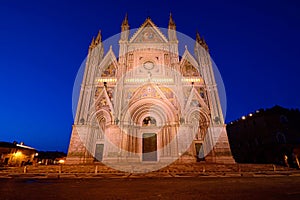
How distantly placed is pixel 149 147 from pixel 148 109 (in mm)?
4108

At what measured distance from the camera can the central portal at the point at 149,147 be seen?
52.6 feet

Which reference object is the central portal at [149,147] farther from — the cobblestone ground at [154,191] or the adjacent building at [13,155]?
the adjacent building at [13,155]

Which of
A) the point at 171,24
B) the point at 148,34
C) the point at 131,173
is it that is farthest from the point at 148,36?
the point at 131,173

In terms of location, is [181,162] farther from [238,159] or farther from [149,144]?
[238,159]

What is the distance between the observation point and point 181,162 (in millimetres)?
14242

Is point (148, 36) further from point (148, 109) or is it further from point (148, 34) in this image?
point (148, 109)

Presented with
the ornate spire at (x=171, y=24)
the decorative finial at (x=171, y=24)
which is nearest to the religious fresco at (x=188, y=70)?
the ornate spire at (x=171, y=24)

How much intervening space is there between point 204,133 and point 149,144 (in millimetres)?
5931

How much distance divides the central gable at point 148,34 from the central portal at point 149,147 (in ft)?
42.1

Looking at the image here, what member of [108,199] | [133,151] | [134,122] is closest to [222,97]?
[134,122]

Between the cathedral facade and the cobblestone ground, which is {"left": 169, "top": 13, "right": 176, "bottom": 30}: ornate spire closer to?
the cathedral facade

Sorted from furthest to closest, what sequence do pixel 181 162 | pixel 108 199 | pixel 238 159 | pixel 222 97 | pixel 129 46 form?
pixel 238 159
pixel 129 46
pixel 222 97
pixel 181 162
pixel 108 199

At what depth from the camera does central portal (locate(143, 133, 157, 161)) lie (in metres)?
16.0

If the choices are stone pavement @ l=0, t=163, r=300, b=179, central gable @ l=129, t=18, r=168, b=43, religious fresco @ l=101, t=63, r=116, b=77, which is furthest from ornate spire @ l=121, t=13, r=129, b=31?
stone pavement @ l=0, t=163, r=300, b=179
